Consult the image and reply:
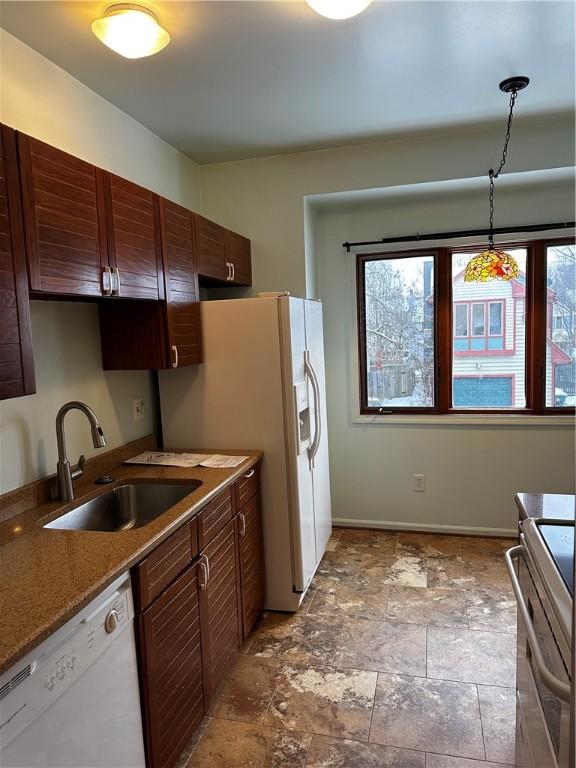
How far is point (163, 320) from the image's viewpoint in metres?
2.31

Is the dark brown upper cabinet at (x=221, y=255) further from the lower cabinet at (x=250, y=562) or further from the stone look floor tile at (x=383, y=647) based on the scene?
the stone look floor tile at (x=383, y=647)

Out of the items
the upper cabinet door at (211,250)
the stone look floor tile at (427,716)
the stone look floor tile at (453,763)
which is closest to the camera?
the stone look floor tile at (453,763)

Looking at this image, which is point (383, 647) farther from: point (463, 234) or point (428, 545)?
point (463, 234)

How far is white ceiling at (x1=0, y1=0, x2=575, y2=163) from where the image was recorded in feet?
6.05

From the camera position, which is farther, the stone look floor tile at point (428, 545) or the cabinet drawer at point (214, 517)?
the stone look floor tile at point (428, 545)

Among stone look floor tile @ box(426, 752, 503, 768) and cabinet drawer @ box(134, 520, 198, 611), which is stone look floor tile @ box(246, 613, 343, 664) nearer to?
stone look floor tile @ box(426, 752, 503, 768)

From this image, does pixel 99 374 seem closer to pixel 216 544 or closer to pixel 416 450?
pixel 216 544

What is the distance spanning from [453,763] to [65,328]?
7.40 feet

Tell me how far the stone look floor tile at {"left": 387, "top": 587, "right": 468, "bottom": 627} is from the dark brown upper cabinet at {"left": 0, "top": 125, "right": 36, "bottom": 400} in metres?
2.19

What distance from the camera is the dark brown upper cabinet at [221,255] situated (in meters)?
2.69

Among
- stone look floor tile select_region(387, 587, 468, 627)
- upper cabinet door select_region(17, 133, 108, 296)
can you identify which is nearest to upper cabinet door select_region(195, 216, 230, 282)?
upper cabinet door select_region(17, 133, 108, 296)

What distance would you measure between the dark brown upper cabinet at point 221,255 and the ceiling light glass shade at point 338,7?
3.97 ft

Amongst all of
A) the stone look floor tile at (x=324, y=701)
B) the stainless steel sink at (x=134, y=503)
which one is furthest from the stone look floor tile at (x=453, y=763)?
the stainless steel sink at (x=134, y=503)

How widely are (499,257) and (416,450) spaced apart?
1.53 m
